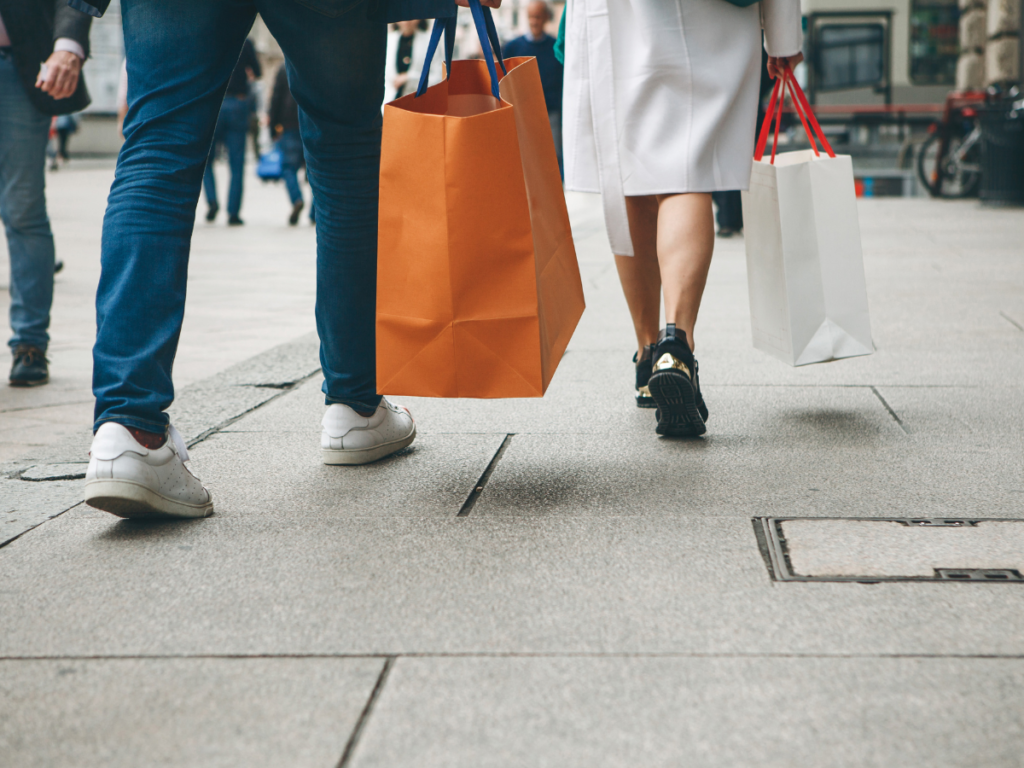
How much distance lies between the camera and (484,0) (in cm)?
237

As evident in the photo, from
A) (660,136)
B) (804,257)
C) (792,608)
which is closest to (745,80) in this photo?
(660,136)

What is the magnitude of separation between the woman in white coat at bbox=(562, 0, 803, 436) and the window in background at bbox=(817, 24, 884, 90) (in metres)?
16.1

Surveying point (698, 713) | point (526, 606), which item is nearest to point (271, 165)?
point (526, 606)

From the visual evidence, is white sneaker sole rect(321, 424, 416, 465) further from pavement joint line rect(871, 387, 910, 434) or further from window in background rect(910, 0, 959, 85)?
window in background rect(910, 0, 959, 85)

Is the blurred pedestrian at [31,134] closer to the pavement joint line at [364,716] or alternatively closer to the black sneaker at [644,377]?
the black sneaker at [644,377]

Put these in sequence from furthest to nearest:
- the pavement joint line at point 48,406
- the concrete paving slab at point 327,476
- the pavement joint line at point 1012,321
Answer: the pavement joint line at point 1012,321, the pavement joint line at point 48,406, the concrete paving slab at point 327,476

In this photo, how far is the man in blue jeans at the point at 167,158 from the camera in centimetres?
219

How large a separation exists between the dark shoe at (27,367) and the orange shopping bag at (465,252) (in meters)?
2.12

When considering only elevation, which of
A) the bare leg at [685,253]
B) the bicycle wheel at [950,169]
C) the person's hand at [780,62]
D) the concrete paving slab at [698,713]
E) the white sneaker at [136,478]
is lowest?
the bicycle wheel at [950,169]

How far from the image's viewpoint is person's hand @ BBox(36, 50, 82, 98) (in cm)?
379

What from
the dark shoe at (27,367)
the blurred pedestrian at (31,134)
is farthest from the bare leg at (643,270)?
the dark shoe at (27,367)

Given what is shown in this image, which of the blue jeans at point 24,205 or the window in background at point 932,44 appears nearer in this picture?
the blue jeans at point 24,205

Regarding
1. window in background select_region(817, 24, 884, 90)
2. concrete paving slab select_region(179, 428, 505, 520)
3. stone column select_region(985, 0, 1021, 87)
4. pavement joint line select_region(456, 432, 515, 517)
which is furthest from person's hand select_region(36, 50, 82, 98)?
window in background select_region(817, 24, 884, 90)

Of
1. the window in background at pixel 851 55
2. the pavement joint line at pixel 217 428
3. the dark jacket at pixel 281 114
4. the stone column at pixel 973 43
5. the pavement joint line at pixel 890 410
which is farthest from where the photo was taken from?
the window in background at pixel 851 55
